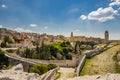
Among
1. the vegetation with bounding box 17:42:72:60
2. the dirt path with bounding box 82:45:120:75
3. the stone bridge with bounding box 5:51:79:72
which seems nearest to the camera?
the dirt path with bounding box 82:45:120:75

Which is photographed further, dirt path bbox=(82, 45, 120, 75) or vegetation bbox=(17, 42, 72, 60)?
vegetation bbox=(17, 42, 72, 60)

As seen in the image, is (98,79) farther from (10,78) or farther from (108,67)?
(108,67)

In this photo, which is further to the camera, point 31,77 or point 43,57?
point 43,57

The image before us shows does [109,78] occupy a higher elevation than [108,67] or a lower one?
higher

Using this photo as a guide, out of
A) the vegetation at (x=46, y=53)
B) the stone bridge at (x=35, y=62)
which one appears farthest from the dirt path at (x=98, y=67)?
the vegetation at (x=46, y=53)

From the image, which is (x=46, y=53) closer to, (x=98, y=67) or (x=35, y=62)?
(x=35, y=62)

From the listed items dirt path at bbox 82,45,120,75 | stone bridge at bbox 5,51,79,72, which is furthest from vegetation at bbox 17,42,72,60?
dirt path at bbox 82,45,120,75

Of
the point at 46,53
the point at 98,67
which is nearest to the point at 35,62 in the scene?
the point at 46,53

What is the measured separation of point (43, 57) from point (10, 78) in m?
47.7

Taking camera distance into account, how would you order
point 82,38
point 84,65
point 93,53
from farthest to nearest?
point 82,38
point 93,53
point 84,65

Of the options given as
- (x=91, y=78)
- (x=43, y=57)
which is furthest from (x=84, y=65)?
(x=43, y=57)

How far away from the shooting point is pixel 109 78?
7180 millimetres

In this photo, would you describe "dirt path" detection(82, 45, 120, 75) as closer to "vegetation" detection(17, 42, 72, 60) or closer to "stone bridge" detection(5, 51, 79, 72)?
"stone bridge" detection(5, 51, 79, 72)

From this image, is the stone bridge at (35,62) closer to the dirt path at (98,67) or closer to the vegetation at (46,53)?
the dirt path at (98,67)
